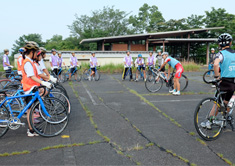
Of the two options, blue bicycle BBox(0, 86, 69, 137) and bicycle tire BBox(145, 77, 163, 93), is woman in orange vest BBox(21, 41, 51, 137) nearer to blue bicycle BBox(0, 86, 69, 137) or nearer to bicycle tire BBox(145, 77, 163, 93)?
blue bicycle BBox(0, 86, 69, 137)

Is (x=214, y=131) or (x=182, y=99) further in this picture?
(x=182, y=99)

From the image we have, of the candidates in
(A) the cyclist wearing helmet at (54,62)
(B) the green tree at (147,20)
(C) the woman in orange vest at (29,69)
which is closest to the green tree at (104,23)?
(B) the green tree at (147,20)

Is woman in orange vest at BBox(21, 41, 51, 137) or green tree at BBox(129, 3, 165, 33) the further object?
green tree at BBox(129, 3, 165, 33)

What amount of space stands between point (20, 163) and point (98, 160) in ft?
3.96

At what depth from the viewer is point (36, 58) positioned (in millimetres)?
4641

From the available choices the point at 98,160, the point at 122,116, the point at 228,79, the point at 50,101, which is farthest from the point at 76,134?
the point at 228,79

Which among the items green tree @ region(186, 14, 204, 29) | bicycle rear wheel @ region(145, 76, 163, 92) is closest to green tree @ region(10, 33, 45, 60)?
green tree @ region(186, 14, 204, 29)

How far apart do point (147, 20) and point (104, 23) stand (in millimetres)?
10862

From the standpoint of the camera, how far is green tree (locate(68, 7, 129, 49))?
4616 centimetres

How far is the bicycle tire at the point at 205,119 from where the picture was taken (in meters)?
4.06

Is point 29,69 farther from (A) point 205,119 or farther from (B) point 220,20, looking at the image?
(B) point 220,20

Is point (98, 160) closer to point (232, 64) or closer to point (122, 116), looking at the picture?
point (122, 116)

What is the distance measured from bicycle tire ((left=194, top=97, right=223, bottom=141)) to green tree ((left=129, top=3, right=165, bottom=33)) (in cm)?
3938

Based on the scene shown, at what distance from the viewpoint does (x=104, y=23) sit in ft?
156
